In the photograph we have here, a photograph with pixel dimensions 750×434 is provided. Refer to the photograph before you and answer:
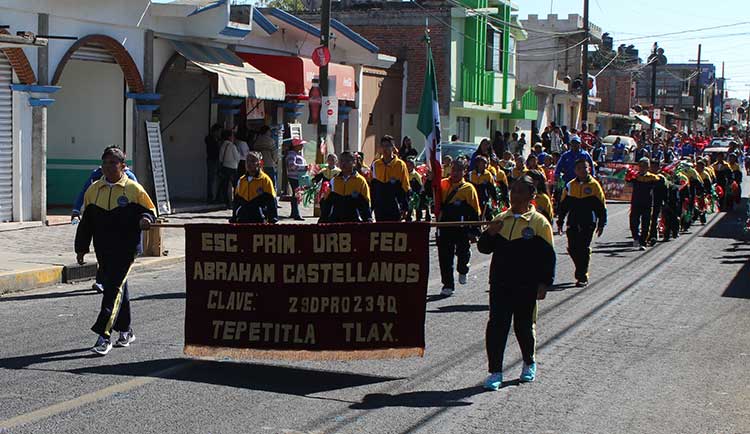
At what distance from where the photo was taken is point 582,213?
49.9ft

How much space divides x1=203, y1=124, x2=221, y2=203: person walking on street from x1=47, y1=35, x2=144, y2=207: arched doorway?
9.48ft

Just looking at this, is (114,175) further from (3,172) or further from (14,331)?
(3,172)

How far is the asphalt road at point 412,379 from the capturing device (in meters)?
7.50

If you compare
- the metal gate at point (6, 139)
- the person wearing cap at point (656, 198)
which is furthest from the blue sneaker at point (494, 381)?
the metal gate at point (6, 139)

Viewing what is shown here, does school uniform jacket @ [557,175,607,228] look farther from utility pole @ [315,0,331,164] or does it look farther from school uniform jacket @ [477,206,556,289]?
utility pole @ [315,0,331,164]

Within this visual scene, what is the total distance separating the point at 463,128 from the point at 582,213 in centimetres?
2876

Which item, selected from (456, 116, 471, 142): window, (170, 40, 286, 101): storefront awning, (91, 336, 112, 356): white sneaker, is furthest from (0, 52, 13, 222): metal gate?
(456, 116, 471, 142): window

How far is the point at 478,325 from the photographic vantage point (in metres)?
→ 11.5

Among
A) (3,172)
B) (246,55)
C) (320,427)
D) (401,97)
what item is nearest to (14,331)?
(320,427)

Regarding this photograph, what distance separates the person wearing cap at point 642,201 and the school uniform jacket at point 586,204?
4426 millimetres

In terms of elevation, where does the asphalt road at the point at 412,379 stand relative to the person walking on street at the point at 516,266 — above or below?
below

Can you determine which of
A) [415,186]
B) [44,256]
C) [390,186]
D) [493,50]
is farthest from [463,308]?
[493,50]

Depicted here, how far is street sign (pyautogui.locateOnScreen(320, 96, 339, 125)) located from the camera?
2370 cm

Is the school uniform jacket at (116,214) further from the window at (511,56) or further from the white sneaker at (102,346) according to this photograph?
the window at (511,56)
